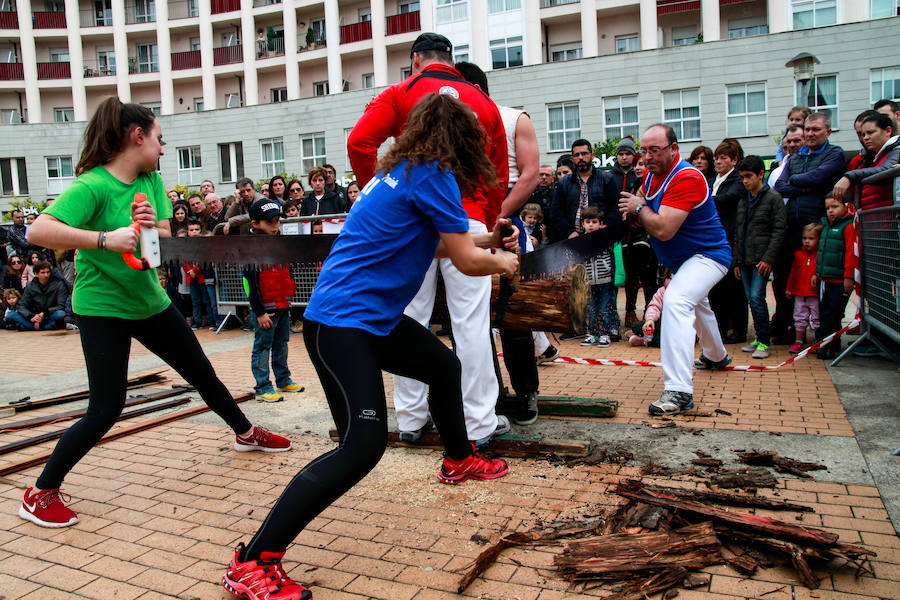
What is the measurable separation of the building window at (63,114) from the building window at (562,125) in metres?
32.1

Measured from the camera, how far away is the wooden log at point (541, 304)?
4840mm

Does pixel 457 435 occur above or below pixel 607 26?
below

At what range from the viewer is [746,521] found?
3090 millimetres

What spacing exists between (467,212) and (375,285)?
1.39 metres

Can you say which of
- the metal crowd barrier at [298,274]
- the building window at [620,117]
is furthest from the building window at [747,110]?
the metal crowd barrier at [298,274]

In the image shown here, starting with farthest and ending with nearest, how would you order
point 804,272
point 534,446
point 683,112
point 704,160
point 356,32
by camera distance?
point 356,32 → point 683,112 → point 704,160 → point 804,272 → point 534,446

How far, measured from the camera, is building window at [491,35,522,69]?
32.7m

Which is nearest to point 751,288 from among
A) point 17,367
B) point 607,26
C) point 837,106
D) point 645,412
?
point 645,412

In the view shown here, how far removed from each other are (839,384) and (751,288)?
2067 millimetres

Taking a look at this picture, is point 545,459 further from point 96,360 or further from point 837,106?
point 837,106

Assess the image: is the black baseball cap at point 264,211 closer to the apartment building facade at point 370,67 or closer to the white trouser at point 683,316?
the white trouser at point 683,316

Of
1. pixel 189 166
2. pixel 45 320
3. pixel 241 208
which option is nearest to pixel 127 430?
pixel 241 208

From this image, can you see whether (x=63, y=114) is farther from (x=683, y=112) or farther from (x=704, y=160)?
(x=704, y=160)

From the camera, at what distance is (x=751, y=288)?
792 cm
